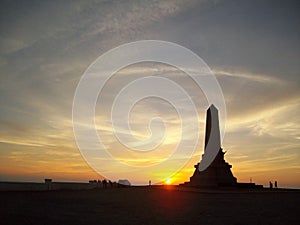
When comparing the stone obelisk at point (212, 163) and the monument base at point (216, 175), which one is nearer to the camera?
the monument base at point (216, 175)

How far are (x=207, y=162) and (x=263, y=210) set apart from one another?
64.2 ft

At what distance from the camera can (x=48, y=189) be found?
2597 centimetres

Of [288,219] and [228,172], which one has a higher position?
[228,172]

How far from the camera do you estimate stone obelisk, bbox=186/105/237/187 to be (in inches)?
1261

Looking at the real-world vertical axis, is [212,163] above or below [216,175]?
above

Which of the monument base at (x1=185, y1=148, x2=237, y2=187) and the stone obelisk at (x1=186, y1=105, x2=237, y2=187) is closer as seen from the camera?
the monument base at (x1=185, y1=148, x2=237, y2=187)

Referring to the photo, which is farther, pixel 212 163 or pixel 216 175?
pixel 212 163

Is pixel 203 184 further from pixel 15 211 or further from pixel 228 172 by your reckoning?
pixel 15 211

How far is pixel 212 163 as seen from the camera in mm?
32594

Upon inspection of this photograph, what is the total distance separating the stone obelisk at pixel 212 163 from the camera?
3203cm

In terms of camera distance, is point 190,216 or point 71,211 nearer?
point 190,216

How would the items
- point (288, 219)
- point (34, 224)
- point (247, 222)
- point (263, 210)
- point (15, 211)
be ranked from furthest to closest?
point (263, 210)
point (15, 211)
point (288, 219)
point (247, 222)
point (34, 224)

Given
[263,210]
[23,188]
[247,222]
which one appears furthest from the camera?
[23,188]

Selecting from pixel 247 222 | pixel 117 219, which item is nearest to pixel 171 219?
pixel 117 219
